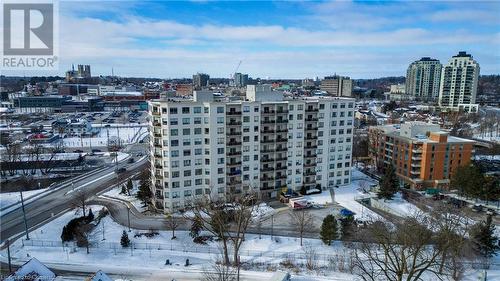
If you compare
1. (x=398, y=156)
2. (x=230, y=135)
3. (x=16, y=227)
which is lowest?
(x=16, y=227)

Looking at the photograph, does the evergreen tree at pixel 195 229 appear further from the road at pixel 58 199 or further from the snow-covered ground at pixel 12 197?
the snow-covered ground at pixel 12 197

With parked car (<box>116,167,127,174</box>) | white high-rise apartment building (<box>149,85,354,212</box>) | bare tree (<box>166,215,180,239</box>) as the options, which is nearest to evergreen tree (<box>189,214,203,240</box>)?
bare tree (<box>166,215,180,239</box>)

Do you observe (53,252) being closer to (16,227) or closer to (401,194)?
(16,227)

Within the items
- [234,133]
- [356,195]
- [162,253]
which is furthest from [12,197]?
[356,195]

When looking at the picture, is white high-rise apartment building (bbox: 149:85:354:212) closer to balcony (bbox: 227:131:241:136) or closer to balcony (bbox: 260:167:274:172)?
balcony (bbox: 260:167:274:172)

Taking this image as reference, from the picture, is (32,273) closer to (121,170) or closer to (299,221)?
(299,221)

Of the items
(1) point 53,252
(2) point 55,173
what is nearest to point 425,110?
(2) point 55,173

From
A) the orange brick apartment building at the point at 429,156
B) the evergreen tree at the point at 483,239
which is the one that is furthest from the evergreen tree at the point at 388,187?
the evergreen tree at the point at 483,239
